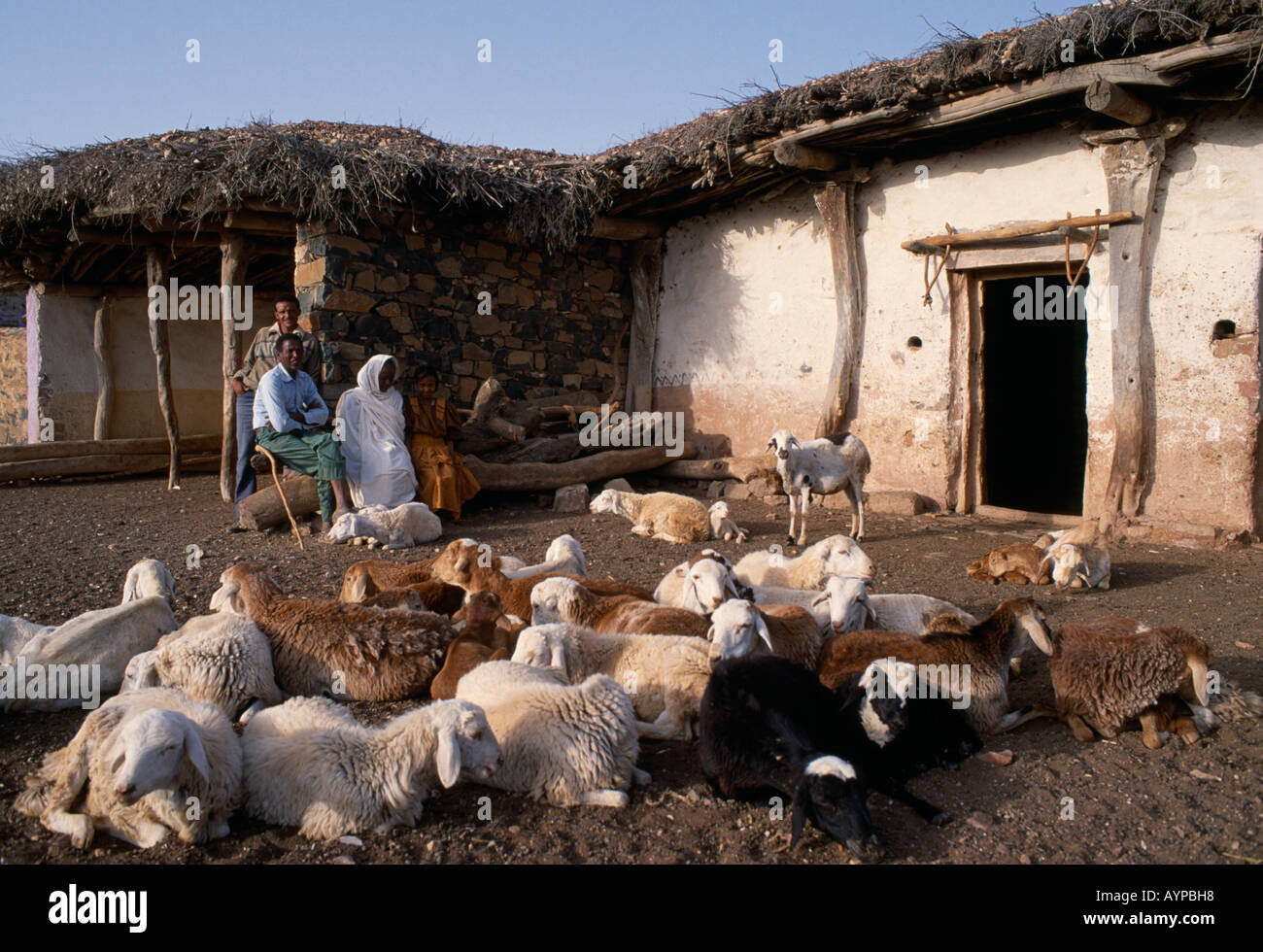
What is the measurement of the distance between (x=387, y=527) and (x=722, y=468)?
14.0 feet

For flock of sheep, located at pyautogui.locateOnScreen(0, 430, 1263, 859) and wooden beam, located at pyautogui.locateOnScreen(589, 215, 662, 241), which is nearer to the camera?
flock of sheep, located at pyautogui.locateOnScreen(0, 430, 1263, 859)

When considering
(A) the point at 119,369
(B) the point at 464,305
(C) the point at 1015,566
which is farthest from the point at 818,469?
(A) the point at 119,369

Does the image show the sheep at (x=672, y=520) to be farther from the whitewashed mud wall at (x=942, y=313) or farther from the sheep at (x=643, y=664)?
the sheep at (x=643, y=664)

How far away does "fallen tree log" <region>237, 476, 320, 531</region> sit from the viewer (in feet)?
26.5

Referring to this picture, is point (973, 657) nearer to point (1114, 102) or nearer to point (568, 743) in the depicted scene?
point (568, 743)

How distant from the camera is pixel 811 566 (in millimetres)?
5758

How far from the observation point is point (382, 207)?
371 inches

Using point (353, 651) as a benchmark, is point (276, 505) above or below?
above

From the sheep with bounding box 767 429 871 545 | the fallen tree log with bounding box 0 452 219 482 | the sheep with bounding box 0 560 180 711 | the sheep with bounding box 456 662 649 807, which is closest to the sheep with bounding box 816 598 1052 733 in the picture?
the sheep with bounding box 456 662 649 807

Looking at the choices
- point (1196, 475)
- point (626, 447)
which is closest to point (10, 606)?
point (626, 447)

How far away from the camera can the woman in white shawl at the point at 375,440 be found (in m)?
8.50

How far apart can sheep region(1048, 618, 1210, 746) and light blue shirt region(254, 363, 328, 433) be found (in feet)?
22.1

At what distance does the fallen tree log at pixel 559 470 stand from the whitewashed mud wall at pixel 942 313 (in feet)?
4.18

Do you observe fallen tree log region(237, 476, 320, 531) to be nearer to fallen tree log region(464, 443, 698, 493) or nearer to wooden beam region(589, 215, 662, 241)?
fallen tree log region(464, 443, 698, 493)
